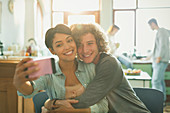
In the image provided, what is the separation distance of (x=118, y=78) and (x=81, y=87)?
0.21m

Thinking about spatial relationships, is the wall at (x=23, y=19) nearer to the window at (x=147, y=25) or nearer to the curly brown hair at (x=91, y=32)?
the window at (x=147, y=25)

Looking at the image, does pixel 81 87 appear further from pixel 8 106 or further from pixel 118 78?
pixel 8 106

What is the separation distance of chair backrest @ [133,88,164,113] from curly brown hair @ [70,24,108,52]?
416 millimetres

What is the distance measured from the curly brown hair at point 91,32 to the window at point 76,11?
353 centimetres

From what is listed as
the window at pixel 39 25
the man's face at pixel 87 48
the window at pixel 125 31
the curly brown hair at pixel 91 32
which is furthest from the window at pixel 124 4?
the man's face at pixel 87 48

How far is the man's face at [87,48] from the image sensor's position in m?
0.97

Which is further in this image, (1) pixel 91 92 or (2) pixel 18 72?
(1) pixel 91 92

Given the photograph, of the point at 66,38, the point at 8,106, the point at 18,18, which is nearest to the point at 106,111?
the point at 66,38

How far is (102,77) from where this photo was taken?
Result: 95 centimetres

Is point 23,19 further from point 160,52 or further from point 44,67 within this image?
point 44,67

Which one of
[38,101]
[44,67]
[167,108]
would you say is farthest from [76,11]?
[44,67]

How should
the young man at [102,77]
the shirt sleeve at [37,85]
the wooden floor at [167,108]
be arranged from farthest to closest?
the wooden floor at [167,108] → the young man at [102,77] → the shirt sleeve at [37,85]

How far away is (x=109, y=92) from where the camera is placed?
962 millimetres

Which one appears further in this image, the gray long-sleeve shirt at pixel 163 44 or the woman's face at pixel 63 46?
the gray long-sleeve shirt at pixel 163 44
